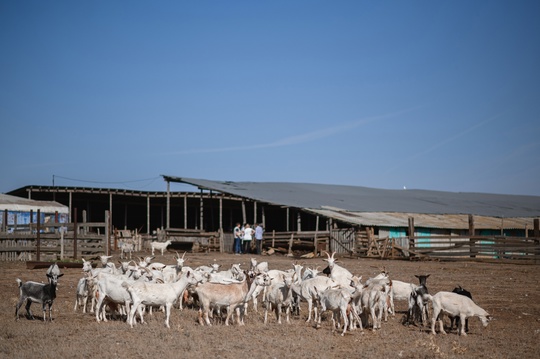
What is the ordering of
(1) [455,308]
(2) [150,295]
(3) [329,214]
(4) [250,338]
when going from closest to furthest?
(4) [250,338]
(1) [455,308]
(2) [150,295]
(3) [329,214]

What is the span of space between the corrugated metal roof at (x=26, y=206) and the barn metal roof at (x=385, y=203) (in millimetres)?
7251

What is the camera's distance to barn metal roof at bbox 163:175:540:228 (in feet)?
144

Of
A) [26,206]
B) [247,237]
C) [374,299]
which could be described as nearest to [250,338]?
[374,299]

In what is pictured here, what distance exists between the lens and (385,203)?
53719mm

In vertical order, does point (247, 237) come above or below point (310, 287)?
above

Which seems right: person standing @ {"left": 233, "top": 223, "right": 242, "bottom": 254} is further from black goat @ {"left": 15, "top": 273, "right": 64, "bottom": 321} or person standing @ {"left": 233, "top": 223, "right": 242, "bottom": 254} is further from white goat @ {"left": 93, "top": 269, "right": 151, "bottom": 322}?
black goat @ {"left": 15, "top": 273, "right": 64, "bottom": 321}

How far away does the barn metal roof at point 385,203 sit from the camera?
4391cm

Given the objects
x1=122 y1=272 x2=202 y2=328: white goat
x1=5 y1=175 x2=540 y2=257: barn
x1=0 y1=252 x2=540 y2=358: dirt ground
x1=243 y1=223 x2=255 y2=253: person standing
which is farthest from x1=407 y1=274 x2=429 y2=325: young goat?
x1=243 y1=223 x2=255 y2=253: person standing

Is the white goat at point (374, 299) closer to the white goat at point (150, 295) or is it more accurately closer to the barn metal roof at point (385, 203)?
the white goat at point (150, 295)

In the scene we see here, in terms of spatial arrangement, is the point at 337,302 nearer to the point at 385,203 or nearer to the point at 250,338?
the point at 250,338

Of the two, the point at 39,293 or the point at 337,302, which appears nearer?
the point at 337,302

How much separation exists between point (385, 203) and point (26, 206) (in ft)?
89.2

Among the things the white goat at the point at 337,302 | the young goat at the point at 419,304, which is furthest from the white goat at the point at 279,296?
the young goat at the point at 419,304

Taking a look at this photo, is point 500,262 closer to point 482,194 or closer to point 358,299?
point 358,299
